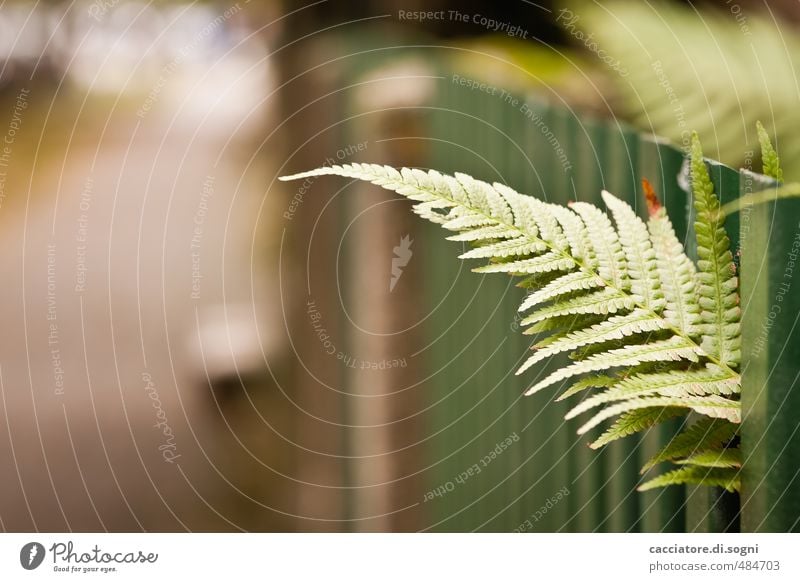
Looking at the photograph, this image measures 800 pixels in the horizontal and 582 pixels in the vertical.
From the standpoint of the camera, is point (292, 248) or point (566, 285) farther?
point (292, 248)

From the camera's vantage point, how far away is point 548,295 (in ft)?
1.09

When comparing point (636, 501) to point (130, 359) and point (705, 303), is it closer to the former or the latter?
point (705, 303)

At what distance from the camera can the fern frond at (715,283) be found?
33 centimetres

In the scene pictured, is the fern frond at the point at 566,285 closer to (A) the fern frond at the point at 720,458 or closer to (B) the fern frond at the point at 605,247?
(B) the fern frond at the point at 605,247

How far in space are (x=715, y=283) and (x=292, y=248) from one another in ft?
1.44

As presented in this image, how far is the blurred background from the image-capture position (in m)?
0.57

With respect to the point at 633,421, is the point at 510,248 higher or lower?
higher
